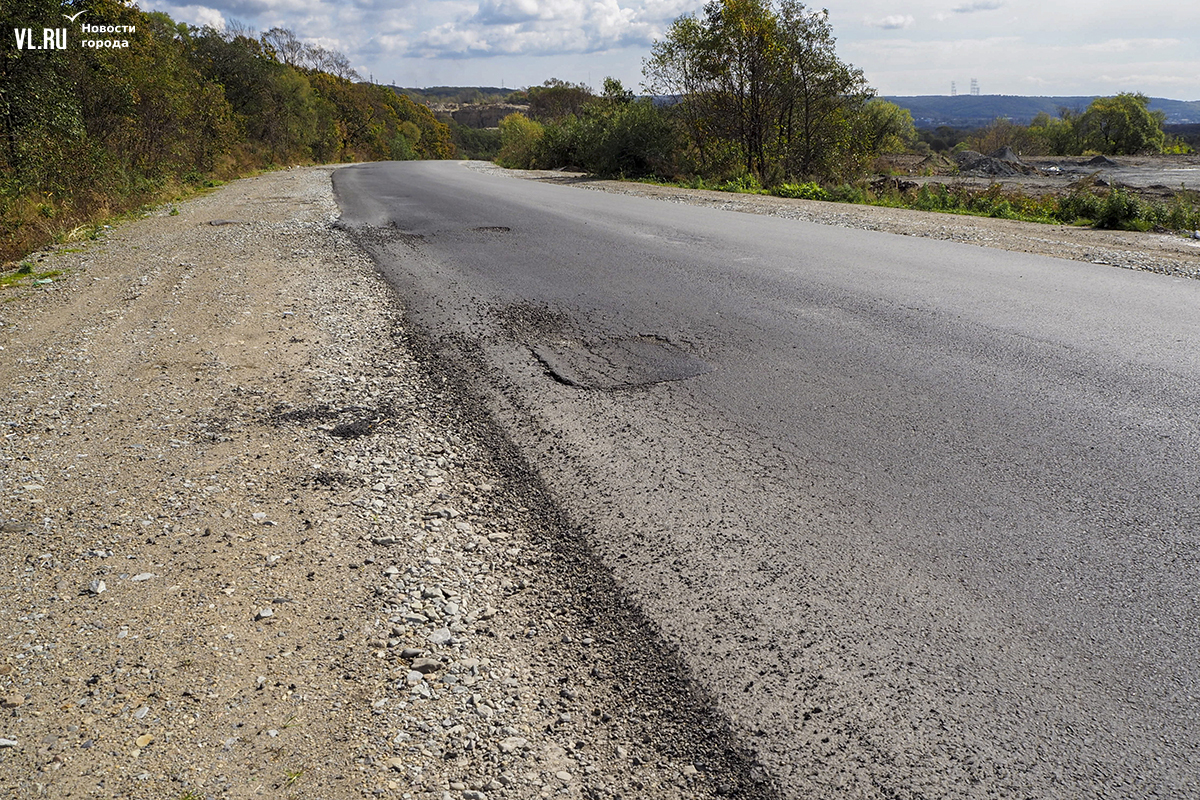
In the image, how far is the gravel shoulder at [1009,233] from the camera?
8609 millimetres

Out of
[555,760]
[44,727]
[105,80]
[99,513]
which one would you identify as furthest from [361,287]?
[105,80]

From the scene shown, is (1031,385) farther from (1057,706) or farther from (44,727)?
(44,727)

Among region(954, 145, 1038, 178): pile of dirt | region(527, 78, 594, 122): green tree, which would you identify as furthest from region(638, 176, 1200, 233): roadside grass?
region(527, 78, 594, 122): green tree

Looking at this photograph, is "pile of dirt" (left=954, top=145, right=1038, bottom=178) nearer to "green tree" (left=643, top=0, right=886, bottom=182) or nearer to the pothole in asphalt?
"green tree" (left=643, top=0, right=886, bottom=182)

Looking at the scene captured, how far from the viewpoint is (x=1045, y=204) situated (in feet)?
46.1

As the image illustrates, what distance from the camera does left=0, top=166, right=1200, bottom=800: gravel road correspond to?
196cm

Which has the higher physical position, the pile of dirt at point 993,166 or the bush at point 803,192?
the pile of dirt at point 993,166

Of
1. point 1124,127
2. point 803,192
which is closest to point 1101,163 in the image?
point 1124,127

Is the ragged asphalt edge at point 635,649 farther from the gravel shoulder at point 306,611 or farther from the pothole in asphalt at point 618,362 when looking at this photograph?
the pothole in asphalt at point 618,362

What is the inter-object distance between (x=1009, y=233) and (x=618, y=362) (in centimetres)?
876

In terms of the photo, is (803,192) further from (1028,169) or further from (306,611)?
(1028,169)

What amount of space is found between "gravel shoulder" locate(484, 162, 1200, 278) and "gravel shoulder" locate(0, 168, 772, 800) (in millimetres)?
8092

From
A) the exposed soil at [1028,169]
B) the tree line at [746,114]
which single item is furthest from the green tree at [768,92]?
the exposed soil at [1028,169]
